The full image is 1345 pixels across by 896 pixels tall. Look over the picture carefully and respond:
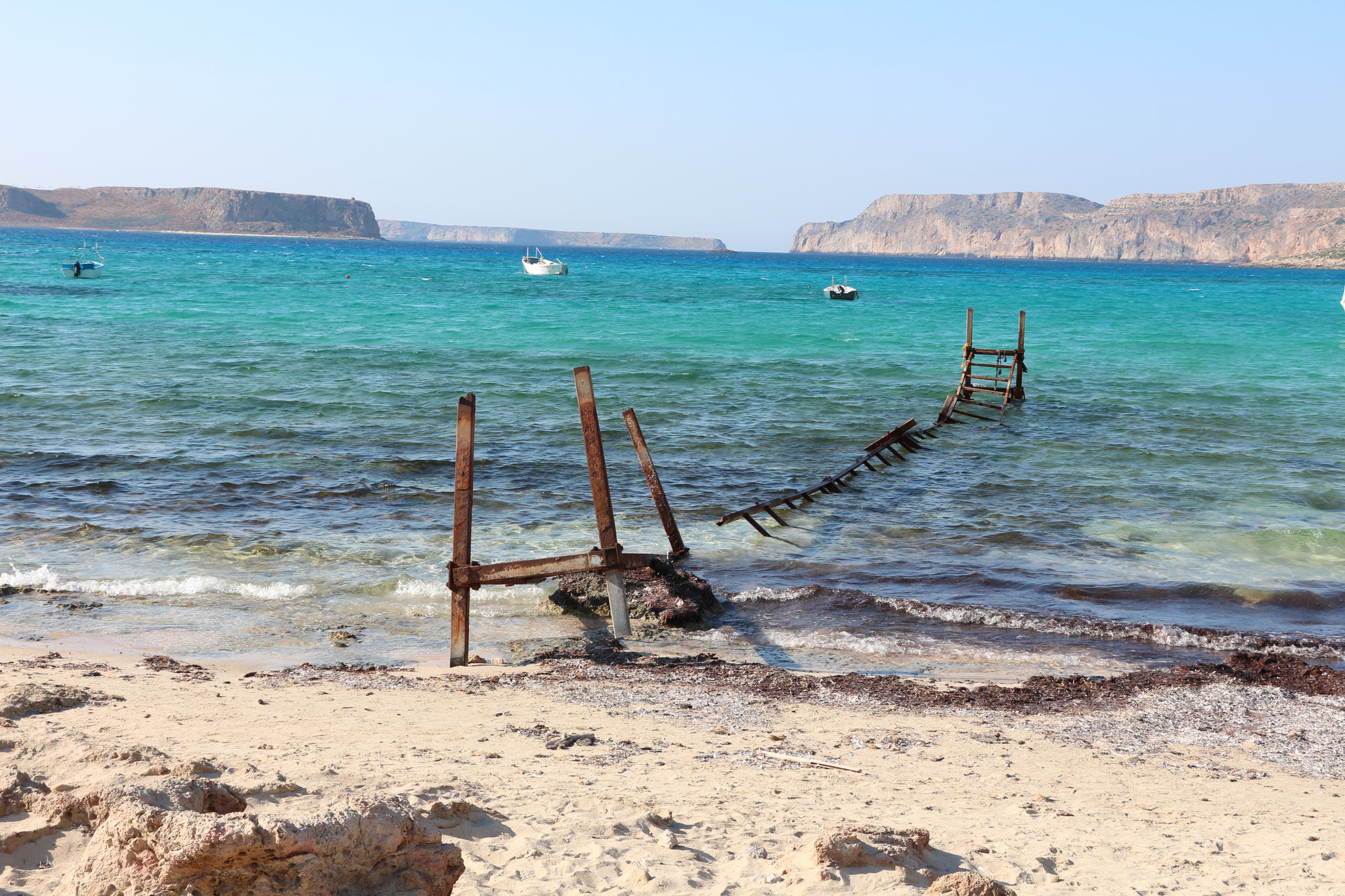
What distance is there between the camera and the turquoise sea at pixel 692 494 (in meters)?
9.35

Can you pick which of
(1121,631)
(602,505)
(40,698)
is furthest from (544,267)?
(40,698)

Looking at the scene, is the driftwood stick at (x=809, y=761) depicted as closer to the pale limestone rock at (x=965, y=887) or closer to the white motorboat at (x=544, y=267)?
the pale limestone rock at (x=965, y=887)

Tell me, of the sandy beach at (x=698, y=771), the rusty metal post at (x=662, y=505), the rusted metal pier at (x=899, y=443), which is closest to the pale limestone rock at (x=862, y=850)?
the sandy beach at (x=698, y=771)

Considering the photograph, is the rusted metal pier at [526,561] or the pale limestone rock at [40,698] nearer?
the pale limestone rock at [40,698]

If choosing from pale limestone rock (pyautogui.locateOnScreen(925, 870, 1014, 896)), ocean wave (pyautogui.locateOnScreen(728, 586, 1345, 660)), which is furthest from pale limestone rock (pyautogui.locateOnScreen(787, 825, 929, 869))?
ocean wave (pyautogui.locateOnScreen(728, 586, 1345, 660))

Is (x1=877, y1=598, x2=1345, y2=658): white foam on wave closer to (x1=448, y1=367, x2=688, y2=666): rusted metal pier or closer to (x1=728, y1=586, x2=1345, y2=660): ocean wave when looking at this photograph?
(x1=728, y1=586, x2=1345, y2=660): ocean wave

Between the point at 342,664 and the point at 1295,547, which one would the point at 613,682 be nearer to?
the point at 342,664

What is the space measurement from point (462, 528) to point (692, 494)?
670 centimetres

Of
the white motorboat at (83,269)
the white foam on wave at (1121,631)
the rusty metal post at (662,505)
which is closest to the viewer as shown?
the white foam on wave at (1121,631)

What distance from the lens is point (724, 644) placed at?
8992mm

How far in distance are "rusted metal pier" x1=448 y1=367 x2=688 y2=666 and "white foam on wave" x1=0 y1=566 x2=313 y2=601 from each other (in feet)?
7.71

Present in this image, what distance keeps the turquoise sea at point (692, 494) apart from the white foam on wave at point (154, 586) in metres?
0.04

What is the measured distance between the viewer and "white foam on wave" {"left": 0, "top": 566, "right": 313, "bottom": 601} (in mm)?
9750

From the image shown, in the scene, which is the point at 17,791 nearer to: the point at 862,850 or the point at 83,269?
the point at 862,850
